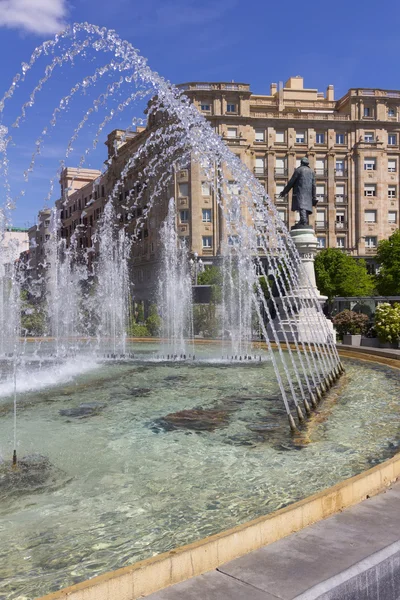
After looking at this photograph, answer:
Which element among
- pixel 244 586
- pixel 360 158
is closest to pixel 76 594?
pixel 244 586

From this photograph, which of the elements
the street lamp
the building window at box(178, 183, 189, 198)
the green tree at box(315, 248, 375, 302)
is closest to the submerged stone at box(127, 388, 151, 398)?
the green tree at box(315, 248, 375, 302)

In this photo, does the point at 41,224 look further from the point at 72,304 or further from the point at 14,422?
the point at 14,422

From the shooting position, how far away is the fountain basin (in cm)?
345

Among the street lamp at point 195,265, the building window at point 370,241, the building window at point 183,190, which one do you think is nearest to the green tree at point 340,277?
the building window at point 370,241

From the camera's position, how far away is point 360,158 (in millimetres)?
56594

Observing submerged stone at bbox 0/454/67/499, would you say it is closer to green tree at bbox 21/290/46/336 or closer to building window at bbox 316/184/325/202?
green tree at bbox 21/290/46/336

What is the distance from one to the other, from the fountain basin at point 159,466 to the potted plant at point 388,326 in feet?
21.4

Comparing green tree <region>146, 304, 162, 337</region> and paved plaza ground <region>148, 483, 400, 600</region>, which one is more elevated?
green tree <region>146, 304, 162, 337</region>

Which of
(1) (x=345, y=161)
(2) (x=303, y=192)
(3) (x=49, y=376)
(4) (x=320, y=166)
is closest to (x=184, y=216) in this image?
(4) (x=320, y=166)

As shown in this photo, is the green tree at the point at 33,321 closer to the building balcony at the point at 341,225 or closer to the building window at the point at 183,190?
the building window at the point at 183,190

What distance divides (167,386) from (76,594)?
25.6ft

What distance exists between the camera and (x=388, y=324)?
15.8m

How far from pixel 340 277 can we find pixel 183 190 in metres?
16.5

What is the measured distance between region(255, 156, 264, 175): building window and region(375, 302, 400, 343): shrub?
41.3 metres
